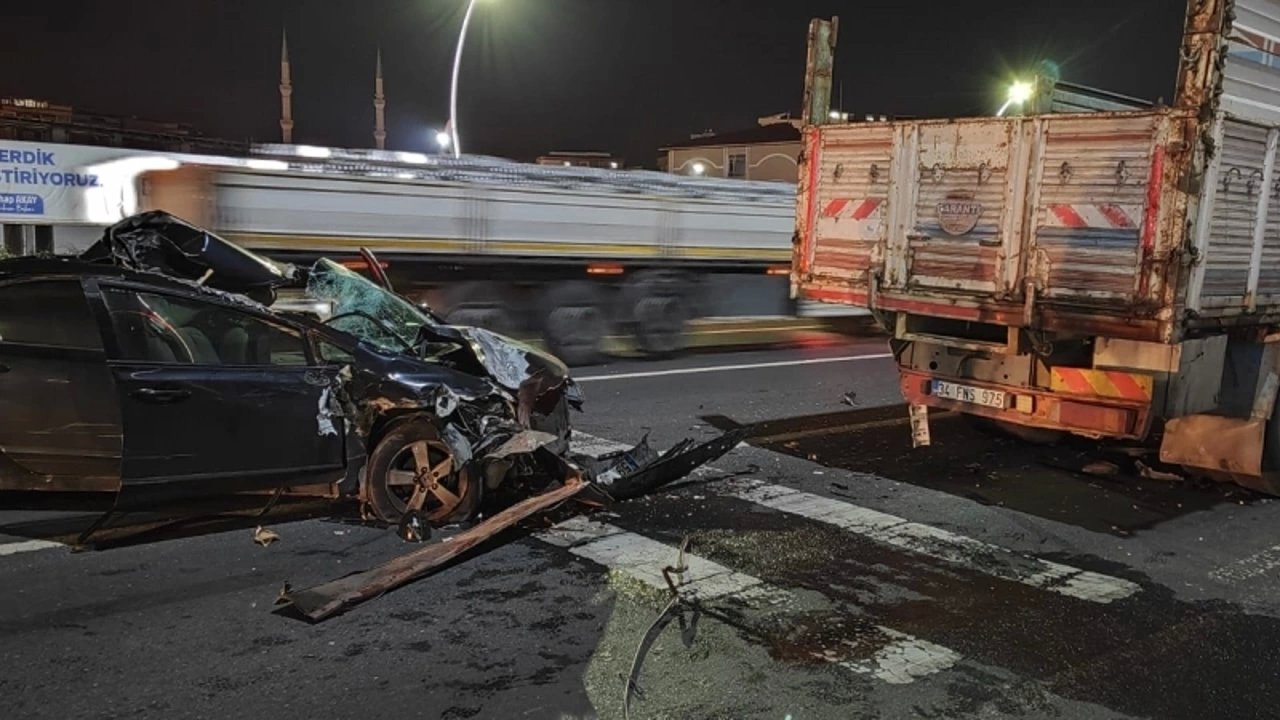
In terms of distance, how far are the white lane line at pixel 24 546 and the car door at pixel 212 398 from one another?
27.1 inches

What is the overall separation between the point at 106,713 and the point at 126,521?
2376 mm

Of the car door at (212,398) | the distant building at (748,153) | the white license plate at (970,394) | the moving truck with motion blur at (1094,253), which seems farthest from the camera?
the distant building at (748,153)

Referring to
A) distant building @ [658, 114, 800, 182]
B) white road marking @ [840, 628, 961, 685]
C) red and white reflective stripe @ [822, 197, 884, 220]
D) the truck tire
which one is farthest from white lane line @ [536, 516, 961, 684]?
distant building @ [658, 114, 800, 182]

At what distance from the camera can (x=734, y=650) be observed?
4289 mm

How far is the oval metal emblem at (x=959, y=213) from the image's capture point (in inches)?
271

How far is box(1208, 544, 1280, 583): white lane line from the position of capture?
18.0 ft

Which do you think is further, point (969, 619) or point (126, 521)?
point (126, 521)

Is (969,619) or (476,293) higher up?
(476,293)

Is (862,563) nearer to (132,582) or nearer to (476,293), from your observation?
(132,582)

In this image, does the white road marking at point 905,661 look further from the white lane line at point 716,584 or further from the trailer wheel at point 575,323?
the trailer wheel at point 575,323

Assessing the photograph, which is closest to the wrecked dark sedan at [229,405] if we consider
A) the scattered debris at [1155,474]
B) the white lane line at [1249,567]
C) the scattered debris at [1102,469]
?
the white lane line at [1249,567]

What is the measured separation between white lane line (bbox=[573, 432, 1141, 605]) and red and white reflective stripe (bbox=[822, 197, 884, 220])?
2224mm

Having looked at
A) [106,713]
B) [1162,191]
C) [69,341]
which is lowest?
[106,713]

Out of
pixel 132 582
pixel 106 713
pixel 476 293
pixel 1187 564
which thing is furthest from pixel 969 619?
pixel 476 293
